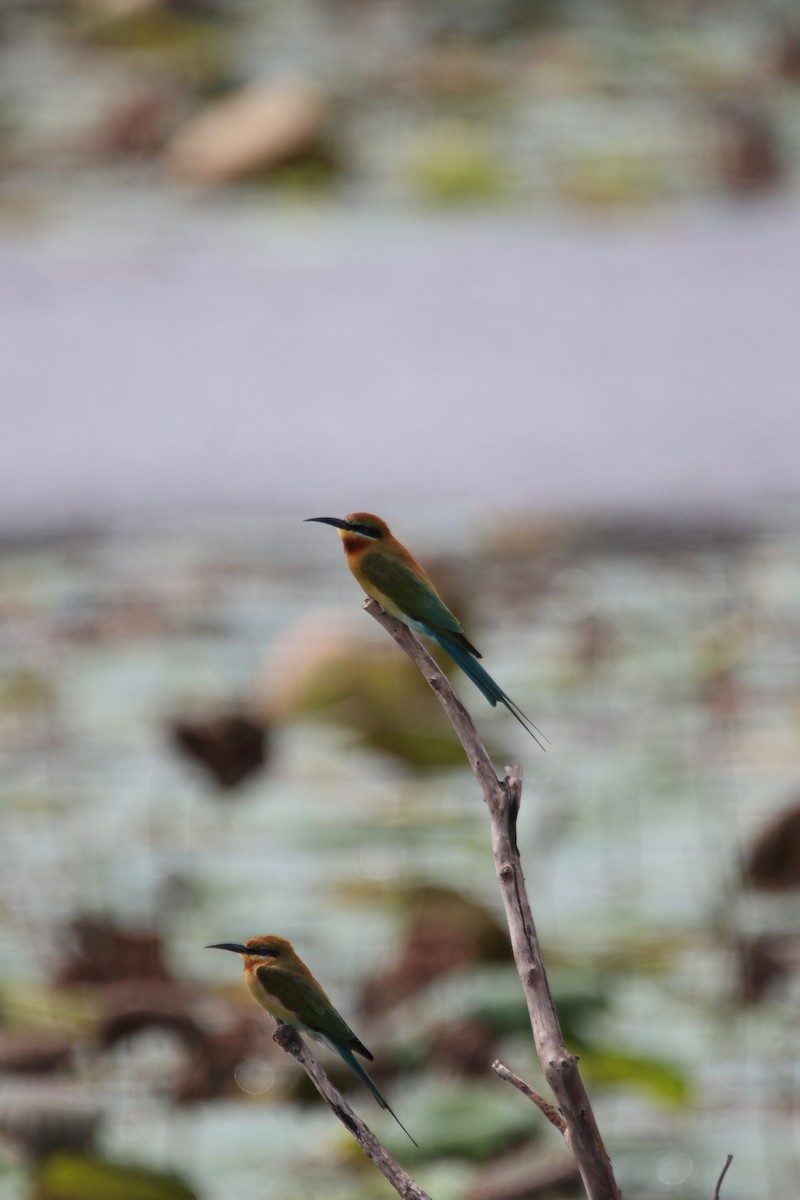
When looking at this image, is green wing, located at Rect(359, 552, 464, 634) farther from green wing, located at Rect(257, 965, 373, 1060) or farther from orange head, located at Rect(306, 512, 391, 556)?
green wing, located at Rect(257, 965, 373, 1060)

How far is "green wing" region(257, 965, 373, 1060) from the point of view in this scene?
0.78m

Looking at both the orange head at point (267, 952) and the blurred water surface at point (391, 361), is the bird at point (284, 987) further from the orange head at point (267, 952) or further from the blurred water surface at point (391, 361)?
the blurred water surface at point (391, 361)

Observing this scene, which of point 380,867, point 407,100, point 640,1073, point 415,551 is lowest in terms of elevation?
point 640,1073

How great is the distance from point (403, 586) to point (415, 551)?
206 cm

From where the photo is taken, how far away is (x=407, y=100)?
4.63 m

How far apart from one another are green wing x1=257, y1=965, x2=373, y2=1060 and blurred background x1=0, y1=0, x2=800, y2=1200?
495mm

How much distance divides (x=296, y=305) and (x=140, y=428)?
1.97 ft

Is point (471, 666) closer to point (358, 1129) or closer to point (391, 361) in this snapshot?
point (358, 1129)

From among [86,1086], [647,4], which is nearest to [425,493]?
[86,1086]

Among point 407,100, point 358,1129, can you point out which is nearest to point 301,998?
point 358,1129

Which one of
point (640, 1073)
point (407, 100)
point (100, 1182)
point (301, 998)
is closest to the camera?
point (301, 998)

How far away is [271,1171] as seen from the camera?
1443 millimetres

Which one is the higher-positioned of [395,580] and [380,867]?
[380,867]

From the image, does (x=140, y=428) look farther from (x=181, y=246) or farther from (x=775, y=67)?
(x=775, y=67)
